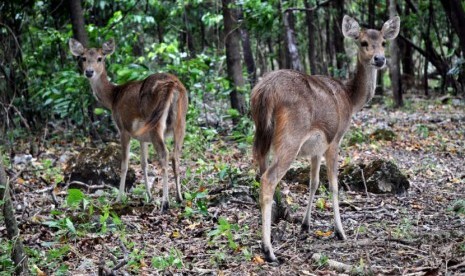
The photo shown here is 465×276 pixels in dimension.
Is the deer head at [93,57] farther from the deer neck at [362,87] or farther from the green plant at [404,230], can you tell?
the green plant at [404,230]

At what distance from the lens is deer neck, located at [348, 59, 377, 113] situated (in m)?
6.95

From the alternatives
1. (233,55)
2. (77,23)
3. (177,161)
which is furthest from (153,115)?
(77,23)

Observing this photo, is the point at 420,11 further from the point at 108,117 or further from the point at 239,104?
the point at 108,117

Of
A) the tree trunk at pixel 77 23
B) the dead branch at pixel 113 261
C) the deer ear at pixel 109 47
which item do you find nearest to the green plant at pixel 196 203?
the dead branch at pixel 113 261

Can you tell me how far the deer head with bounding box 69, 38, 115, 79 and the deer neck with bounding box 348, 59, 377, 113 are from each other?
14.2 feet

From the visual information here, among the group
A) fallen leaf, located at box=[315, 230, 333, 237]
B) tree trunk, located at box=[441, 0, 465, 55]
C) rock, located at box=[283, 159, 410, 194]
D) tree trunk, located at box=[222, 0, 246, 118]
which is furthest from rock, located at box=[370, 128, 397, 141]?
fallen leaf, located at box=[315, 230, 333, 237]

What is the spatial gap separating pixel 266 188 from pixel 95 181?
13.5 feet

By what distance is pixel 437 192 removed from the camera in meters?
8.35

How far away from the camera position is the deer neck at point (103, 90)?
9320 millimetres

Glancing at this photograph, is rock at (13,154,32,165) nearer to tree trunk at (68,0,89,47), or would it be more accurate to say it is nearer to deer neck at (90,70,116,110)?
deer neck at (90,70,116,110)

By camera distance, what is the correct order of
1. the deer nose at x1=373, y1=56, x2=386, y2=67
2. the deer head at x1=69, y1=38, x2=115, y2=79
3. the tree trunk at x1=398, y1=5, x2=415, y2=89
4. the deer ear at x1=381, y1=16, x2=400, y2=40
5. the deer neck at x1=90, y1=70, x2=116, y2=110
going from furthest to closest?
the tree trunk at x1=398, y1=5, x2=415, y2=89
the deer head at x1=69, y1=38, x2=115, y2=79
the deer neck at x1=90, y1=70, x2=116, y2=110
the deer ear at x1=381, y1=16, x2=400, y2=40
the deer nose at x1=373, y1=56, x2=386, y2=67

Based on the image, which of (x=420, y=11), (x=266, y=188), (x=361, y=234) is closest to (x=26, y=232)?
(x=266, y=188)

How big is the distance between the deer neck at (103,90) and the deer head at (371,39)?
3750 millimetres

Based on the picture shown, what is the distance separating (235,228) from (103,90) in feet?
12.9
